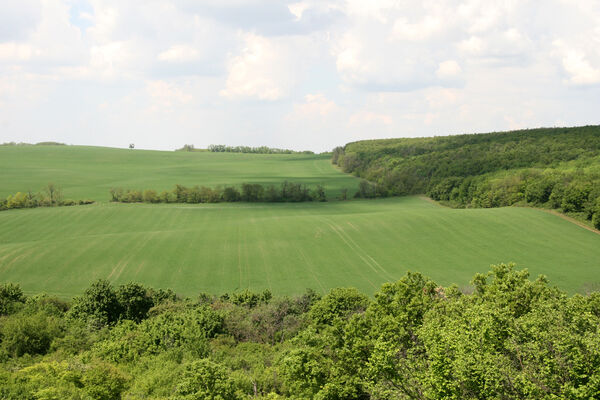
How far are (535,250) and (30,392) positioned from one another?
6984 centimetres

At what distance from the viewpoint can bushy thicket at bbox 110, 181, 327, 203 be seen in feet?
397

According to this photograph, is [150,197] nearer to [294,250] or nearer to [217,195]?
[217,195]

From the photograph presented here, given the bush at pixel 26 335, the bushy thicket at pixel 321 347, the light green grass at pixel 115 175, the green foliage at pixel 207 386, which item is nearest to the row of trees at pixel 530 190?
the light green grass at pixel 115 175

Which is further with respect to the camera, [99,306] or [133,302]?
[133,302]

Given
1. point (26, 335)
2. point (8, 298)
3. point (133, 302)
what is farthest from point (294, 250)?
point (26, 335)

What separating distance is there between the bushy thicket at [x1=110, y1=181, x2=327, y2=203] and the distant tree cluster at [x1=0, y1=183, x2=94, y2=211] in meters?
10.6

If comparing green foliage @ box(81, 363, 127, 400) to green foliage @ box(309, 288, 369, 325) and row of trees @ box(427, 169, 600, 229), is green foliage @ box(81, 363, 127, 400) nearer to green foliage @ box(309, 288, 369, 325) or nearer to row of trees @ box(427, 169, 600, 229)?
green foliage @ box(309, 288, 369, 325)

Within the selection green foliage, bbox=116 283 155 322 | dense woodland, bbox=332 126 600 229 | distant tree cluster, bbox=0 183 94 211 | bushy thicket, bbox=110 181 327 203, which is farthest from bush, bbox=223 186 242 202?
green foliage, bbox=116 283 155 322

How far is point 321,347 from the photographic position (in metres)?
28.2

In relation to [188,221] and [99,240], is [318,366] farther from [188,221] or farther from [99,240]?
[188,221]

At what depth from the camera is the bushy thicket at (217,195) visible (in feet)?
397

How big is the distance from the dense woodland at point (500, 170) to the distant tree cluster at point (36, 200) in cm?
7907

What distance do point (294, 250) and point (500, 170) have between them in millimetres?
77561

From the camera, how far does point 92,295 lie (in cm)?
4550
